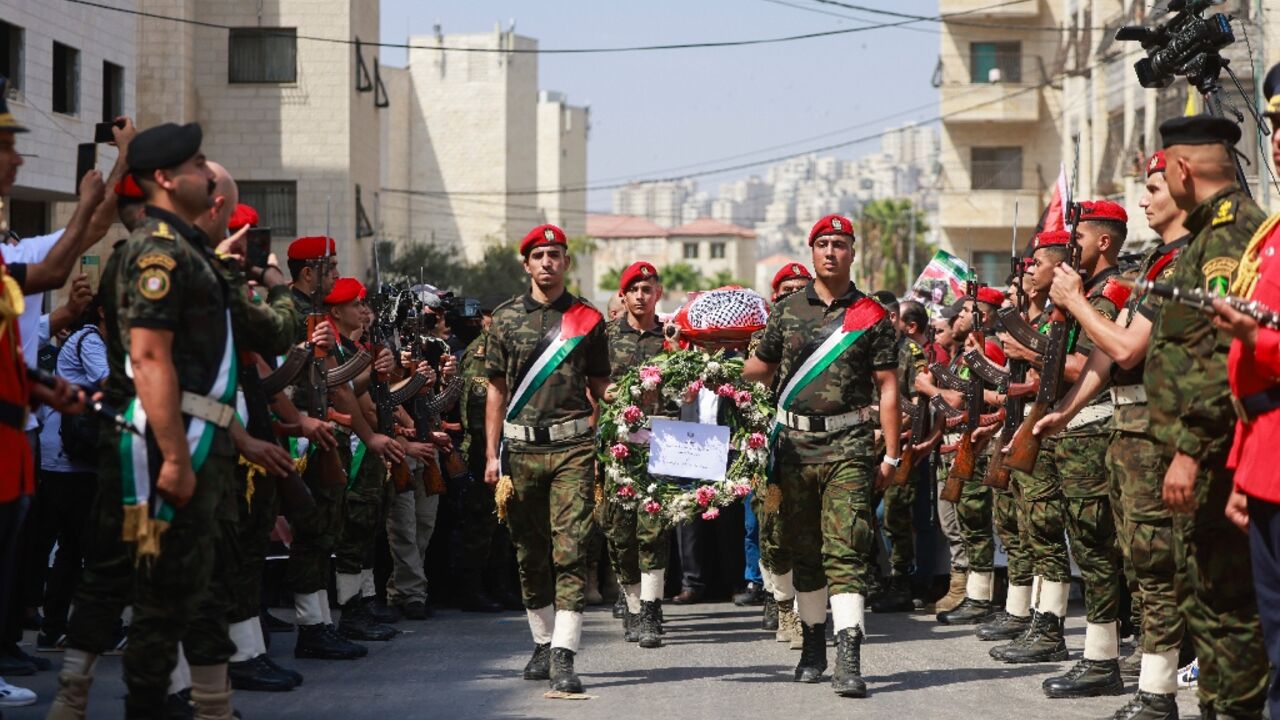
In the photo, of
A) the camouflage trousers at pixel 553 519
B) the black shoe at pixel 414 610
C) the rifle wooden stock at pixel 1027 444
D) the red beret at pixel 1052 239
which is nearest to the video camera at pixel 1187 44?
the red beret at pixel 1052 239

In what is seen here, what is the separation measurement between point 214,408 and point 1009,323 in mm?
4465

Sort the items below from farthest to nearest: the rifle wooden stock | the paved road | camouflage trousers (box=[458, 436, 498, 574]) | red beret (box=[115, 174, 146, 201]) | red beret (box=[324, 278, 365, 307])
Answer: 1. camouflage trousers (box=[458, 436, 498, 574])
2. red beret (box=[324, 278, 365, 307])
3. the rifle wooden stock
4. the paved road
5. red beret (box=[115, 174, 146, 201])

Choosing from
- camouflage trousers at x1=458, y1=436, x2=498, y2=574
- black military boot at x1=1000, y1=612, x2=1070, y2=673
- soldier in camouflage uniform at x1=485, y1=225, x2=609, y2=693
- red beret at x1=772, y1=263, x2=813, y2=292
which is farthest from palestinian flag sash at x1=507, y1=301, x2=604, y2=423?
camouflage trousers at x1=458, y1=436, x2=498, y2=574

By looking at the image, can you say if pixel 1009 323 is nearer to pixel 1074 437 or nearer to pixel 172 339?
pixel 1074 437

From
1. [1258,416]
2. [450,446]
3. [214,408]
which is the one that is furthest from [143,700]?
[450,446]

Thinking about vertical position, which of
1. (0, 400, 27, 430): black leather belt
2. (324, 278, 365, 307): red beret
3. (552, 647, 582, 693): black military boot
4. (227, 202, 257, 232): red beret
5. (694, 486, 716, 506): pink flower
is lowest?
(552, 647, 582, 693): black military boot

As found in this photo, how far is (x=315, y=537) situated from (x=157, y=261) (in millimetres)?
4376

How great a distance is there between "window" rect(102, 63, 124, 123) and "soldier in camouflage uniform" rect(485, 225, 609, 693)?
23651mm

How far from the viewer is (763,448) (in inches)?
448

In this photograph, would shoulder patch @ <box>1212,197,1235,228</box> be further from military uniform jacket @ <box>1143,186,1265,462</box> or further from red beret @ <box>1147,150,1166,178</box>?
red beret @ <box>1147,150,1166,178</box>

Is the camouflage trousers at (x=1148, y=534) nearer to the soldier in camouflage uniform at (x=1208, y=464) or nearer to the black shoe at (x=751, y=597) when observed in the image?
the soldier in camouflage uniform at (x=1208, y=464)

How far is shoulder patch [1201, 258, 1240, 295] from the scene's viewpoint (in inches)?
258

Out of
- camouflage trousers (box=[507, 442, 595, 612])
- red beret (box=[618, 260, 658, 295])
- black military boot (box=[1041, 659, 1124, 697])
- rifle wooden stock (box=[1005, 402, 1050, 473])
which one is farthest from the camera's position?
red beret (box=[618, 260, 658, 295])

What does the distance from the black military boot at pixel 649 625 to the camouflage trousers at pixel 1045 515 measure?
8.45ft
